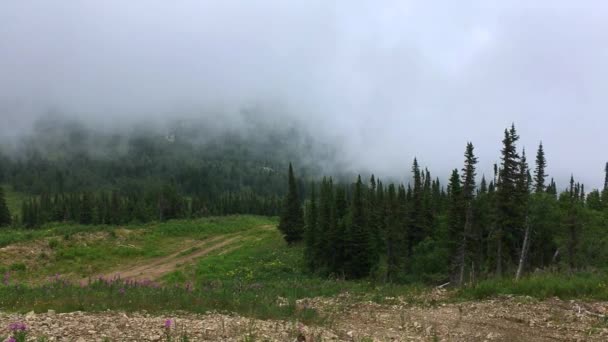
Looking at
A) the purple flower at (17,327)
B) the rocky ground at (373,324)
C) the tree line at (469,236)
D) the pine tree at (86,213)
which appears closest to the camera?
the purple flower at (17,327)

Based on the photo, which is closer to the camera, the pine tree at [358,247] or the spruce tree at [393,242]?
the pine tree at [358,247]

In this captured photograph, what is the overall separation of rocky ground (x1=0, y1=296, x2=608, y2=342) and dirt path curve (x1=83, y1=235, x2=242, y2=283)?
22215 mm

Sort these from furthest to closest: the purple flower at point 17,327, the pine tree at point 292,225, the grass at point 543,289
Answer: the pine tree at point 292,225 < the grass at point 543,289 < the purple flower at point 17,327

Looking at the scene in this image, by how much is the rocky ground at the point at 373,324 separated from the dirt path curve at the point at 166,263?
72.9ft

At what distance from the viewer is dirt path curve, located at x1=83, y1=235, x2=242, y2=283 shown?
37438 millimetres

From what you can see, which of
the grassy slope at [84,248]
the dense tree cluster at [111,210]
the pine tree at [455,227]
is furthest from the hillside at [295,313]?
the dense tree cluster at [111,210]

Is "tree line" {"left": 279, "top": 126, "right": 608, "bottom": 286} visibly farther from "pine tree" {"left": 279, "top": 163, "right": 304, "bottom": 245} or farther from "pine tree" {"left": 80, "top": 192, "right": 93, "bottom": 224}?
"pine tree" {"left": 80, "top": 192, "right": 93, "bottom": 224}

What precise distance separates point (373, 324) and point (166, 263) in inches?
1396

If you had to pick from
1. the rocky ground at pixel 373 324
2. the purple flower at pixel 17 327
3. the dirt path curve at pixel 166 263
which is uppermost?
the purple flower at pixel 17 327

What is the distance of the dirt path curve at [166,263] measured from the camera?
123 ft

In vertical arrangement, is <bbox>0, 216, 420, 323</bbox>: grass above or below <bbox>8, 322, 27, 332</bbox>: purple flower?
below

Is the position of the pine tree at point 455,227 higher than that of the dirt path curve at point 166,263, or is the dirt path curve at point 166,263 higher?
the pine tree at point 455,227

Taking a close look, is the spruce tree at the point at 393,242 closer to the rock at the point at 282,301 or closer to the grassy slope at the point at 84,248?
the grassy slope at the point at 84,248

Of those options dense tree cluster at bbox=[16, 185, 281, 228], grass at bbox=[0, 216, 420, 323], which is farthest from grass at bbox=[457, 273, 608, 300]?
dense tree cluster at bbox=[16, 185, 281, 228]
